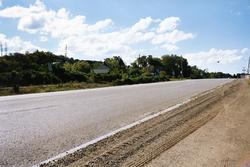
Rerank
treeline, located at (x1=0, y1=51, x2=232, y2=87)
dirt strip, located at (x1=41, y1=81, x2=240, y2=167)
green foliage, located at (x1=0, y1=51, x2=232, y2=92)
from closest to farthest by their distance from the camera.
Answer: dirt strip, located at (x1=41, y1=81, x2=240, y2=167)
green foliage, located at (x1=0, y1=51, x2=232, y2=92)
treeline, located at (x1=0, y1=51, x2=232, y2=87)

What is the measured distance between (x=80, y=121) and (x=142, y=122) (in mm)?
1822

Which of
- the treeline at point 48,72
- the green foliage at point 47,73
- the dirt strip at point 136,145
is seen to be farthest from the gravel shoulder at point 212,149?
the treeline at point 48,72

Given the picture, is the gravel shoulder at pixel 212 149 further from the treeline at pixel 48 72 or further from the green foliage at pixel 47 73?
the treeline at pixel 48 72

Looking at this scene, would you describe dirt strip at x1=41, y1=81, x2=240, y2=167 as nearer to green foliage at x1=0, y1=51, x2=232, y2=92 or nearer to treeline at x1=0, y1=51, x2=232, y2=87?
green foliage at x1=0, y1=51, x2=232, y2=92

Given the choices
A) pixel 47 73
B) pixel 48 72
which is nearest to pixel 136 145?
pixel 47 73

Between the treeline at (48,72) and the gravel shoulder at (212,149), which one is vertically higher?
the treeline at (48,72)

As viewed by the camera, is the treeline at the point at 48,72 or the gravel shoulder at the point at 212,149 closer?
the gravel shoulder at the point at 212,149

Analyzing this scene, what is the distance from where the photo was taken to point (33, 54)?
8162cm

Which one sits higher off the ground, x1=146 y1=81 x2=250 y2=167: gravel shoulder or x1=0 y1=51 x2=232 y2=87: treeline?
x1=0 y1=51 x2=232 y2=87: treeline

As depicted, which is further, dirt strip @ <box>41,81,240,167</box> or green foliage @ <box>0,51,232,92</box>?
→ green foliage @ <box>0,51,232,92</box>

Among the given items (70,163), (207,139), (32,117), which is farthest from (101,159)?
(32,117)

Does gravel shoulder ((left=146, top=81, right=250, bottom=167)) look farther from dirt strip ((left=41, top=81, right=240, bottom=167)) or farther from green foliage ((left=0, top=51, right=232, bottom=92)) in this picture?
green foliage ((left=0, top=51, right=232, bottom=92))

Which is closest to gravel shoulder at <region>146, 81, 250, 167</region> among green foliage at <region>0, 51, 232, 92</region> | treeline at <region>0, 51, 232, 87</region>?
green foliage at <region>0, 51, 232, 92</region>

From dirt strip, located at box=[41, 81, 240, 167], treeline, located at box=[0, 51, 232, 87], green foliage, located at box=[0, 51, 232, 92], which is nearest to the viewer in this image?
dirt strip, located at box=[41, 81, 240, 167]
